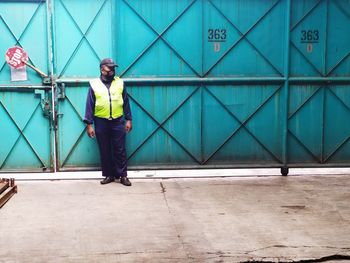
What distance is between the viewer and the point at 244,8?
26.1ft

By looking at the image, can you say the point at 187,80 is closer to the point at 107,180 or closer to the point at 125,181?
the point at 125,181

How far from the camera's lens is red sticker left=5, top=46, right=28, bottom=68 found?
25.3 ft

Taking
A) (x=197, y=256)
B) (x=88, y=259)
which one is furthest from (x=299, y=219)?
(x=88, y=259)

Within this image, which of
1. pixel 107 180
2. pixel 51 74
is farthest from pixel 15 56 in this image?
pixel 107 180

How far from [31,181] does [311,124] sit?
202 inches

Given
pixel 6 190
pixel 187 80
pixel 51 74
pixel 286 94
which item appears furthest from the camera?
pixel 286 94

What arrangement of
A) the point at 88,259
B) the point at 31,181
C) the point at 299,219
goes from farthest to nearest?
the point at 31,181 < the point at 299,219 < the point at 88,259

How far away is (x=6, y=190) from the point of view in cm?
696

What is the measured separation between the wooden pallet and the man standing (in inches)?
A: 56.5

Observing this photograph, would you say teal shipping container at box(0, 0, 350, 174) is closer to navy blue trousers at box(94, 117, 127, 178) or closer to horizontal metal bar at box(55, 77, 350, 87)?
horizontal metal bar at box(55, 77, 350, 87)

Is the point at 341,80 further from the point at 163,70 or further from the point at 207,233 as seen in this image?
the point at 207,233

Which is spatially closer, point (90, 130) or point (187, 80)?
point (90, 130)

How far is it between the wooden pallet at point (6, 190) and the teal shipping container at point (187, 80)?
1.04 metres

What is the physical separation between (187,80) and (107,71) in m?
1.47
